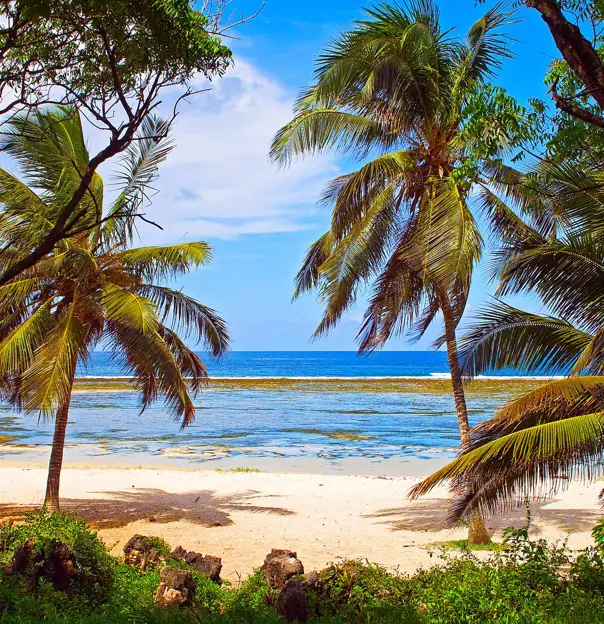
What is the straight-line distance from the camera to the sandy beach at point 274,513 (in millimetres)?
10055

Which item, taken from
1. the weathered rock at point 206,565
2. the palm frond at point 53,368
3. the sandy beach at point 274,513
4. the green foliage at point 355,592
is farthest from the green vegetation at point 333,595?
the palm frond at point 53,368

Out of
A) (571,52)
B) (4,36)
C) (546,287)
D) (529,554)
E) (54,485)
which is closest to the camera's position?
(571,52)

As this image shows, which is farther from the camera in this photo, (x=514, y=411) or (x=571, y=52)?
(x=514, y=411)

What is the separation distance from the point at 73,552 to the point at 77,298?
5.36 m

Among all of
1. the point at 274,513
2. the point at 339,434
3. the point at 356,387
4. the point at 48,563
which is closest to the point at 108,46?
the point at 48,563

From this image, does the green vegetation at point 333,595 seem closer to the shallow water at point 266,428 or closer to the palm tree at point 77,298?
the palm tree at point 77,298

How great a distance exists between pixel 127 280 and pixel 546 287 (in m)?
6.60

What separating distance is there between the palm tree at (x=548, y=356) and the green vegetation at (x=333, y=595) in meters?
0.88

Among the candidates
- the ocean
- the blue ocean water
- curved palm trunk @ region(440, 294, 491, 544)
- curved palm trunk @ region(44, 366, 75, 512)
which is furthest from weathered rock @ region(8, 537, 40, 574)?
the blue ocean water

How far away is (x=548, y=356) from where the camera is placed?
7.79 m

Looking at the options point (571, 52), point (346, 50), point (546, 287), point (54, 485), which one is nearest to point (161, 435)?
point (54, 485)

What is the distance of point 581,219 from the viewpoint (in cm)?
743

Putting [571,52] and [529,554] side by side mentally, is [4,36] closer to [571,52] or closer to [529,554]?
[571,52]

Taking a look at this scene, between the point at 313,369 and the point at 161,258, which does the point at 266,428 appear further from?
the point at 313,369
